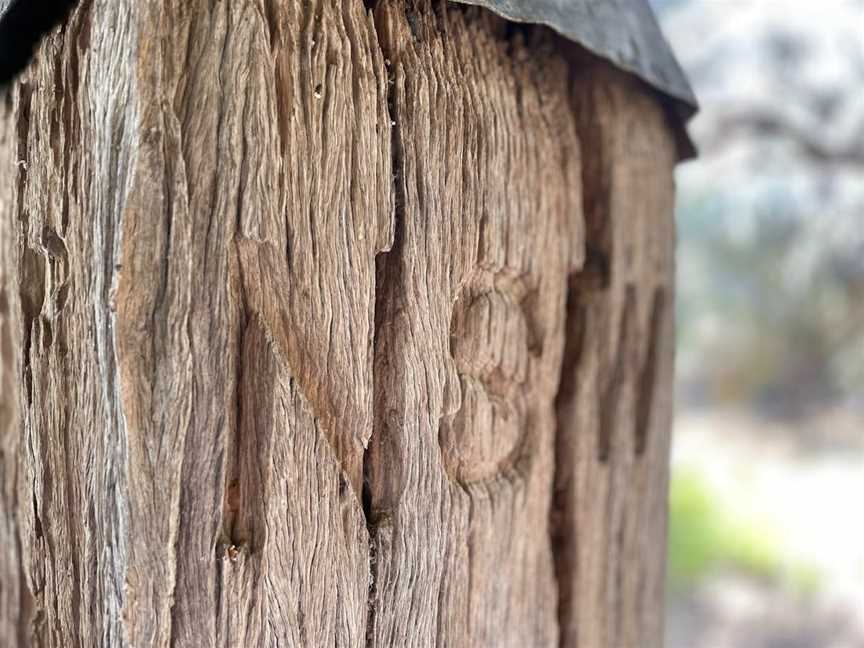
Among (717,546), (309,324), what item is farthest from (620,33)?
(717,546)

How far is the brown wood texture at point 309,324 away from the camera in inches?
19.8

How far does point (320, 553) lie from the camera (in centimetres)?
54

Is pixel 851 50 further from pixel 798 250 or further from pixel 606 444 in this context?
pixel 606 444

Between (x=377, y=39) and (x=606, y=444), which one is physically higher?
(x=377, y=39)

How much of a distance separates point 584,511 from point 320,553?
0.30 metres

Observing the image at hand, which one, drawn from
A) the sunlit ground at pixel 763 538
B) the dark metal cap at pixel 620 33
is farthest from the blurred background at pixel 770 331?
the dark metal cap at pixel 620 33

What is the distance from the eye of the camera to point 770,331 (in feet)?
8.18

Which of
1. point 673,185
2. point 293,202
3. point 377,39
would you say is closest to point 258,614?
point 293,202

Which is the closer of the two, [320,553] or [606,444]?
[320,553]

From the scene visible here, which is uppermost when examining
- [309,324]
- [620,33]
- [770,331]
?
[620,33]

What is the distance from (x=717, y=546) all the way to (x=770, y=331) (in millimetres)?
775

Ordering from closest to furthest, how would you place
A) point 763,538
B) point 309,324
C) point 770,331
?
point 309,324
point 763,538
point 770,331

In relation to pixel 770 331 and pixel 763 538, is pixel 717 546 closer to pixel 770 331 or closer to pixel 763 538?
pixel 763 538

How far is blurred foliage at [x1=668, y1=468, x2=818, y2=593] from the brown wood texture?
5.64 feet
